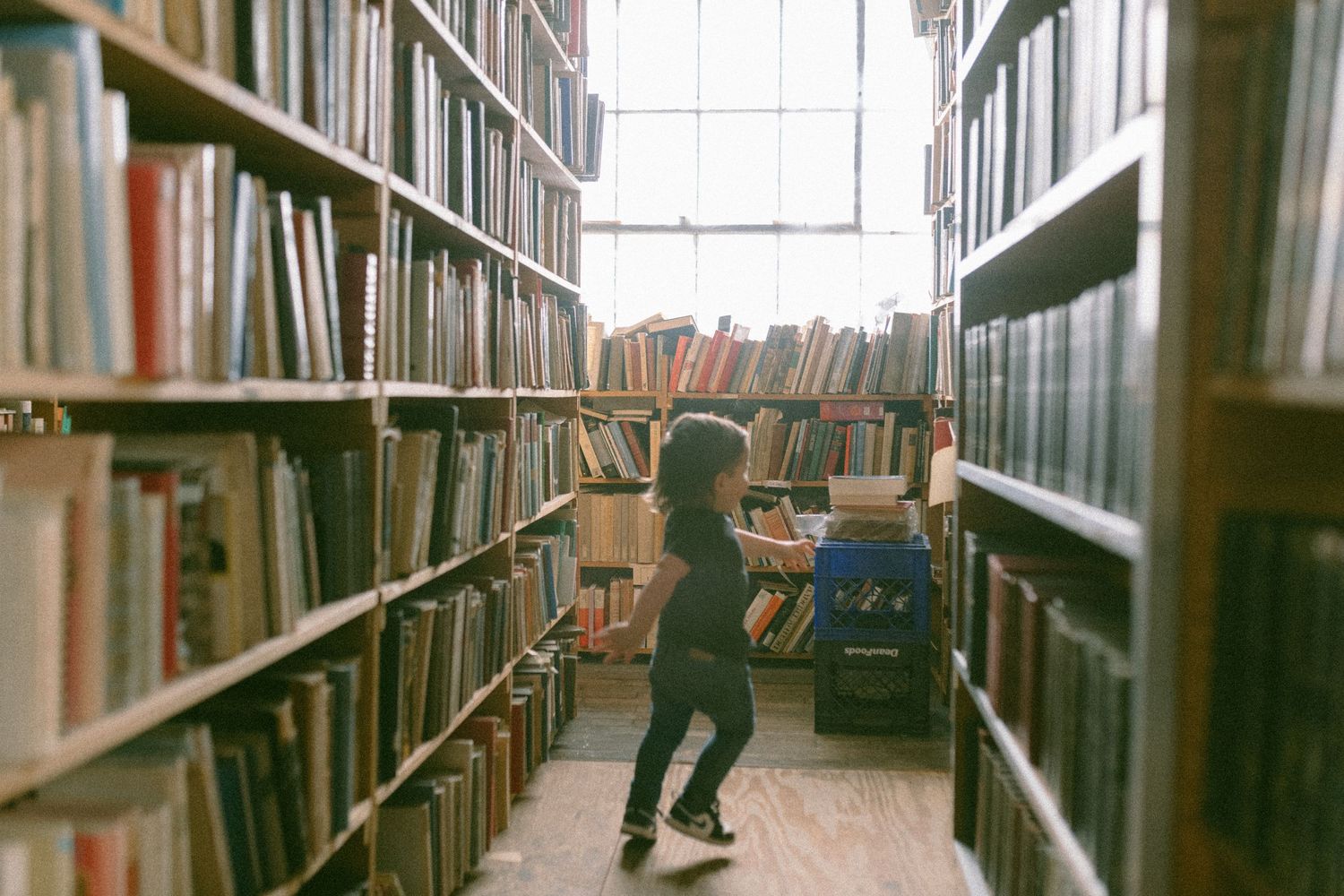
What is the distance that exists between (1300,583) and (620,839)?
219cm

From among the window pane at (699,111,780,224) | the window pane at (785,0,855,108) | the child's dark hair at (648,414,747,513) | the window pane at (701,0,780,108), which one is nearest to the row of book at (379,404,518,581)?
the child's dark hair at (648,414,747,513)

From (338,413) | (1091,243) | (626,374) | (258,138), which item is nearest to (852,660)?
(626,374)

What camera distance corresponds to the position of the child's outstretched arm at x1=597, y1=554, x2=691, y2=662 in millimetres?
2543

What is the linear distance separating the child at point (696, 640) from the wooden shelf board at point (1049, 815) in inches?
35.5

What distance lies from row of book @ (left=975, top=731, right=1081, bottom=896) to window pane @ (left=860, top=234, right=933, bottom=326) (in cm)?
353

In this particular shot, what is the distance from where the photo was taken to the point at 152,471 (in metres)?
1.14

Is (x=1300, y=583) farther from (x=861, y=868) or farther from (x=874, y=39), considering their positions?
(x=874, y=39)

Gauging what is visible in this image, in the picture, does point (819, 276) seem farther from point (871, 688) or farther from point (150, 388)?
point (150, 388)

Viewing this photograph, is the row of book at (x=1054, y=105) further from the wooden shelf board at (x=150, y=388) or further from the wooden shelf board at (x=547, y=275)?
the wooden shelf board at (x=547, y=275)

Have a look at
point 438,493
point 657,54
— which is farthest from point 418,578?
point 657,54

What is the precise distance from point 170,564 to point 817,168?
4825 mm

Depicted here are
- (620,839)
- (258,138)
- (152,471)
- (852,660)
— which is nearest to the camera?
(152,471)

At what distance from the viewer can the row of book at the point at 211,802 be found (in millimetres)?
999

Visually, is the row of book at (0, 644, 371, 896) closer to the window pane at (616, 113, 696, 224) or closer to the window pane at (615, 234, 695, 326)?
the window pane at (615, 234, 695, 326)
